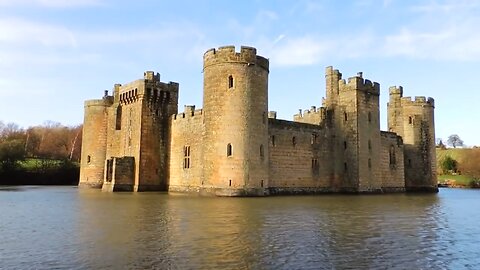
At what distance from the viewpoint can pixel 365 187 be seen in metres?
39.4

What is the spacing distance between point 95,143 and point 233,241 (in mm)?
35526

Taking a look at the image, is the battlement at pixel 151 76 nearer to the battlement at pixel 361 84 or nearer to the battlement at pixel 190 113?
the battlement at pixel 190 113

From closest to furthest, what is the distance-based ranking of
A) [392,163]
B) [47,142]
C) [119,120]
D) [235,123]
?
[235,123], [119,120], [392,163], [47,142]

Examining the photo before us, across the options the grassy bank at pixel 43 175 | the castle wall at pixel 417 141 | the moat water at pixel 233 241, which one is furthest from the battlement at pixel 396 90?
the grassy bank at pixel 43 175

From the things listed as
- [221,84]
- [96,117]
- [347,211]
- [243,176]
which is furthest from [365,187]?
[96,117]

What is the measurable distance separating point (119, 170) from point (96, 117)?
962 centimetres

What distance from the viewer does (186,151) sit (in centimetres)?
3722

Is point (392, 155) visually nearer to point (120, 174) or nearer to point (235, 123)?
point (235, 123)

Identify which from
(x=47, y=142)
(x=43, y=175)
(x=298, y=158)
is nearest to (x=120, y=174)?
(x=298, y=158)

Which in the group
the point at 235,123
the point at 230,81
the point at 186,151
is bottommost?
the point at 186,151

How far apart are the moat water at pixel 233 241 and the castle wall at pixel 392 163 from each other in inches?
990

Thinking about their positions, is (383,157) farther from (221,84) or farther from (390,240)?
(390,240)

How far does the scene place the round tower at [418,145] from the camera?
48219mm

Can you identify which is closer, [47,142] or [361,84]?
[361,84]
